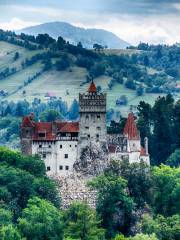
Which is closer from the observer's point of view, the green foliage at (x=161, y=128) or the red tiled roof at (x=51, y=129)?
the red tiled roof at (x=51, y=129)

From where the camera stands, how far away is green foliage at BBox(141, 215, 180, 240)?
317 feet

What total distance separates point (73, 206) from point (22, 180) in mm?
7297

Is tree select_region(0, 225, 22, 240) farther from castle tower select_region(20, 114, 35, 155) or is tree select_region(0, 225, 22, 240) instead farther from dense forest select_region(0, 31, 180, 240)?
castle tower select_region(20, 114, 35, 155)

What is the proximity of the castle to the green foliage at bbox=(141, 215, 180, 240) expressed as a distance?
35.0 ft

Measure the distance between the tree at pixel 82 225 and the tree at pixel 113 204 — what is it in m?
4.26

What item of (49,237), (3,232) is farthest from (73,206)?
(3,232)

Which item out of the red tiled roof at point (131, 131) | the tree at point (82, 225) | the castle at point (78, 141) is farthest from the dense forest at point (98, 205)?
the red tiled roof at point (131, 131)

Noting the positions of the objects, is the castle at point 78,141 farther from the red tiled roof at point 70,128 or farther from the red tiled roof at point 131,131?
the red tiled roof at point 131,131

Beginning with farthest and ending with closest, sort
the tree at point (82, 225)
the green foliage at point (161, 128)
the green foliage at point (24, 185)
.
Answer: the green foliage at point (161, 128), the green foliage at point (24, 185), the tree at point (82, 225)

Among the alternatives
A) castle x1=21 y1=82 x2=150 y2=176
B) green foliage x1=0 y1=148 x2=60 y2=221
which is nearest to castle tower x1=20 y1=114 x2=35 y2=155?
castle x1=21 y1=82 x2=150 y2=176

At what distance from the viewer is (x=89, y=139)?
10781 centimetres

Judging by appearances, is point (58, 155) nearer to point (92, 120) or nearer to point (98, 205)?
point (92, 120)

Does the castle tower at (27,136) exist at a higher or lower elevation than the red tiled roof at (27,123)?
lower

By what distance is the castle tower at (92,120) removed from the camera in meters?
108
